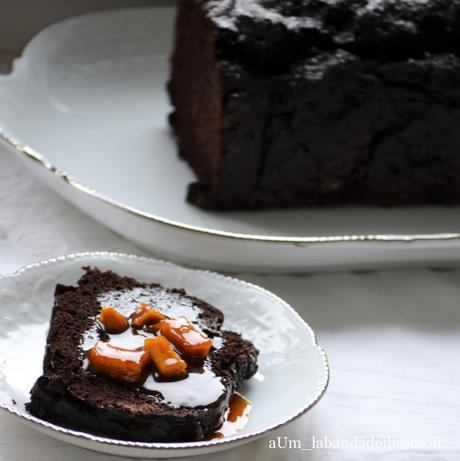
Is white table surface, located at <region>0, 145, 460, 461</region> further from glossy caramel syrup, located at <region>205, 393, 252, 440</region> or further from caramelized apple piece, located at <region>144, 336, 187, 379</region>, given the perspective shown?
caramelized apple piece, located at <region>144, 336, 187, 379</region>

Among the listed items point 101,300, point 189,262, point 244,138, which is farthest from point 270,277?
point 101,300

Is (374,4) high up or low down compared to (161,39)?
up

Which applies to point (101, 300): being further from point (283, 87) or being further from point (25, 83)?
point (25, 83)

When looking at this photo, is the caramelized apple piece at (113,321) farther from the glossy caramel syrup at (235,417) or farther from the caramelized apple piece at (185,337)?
the glossy caramel syrup at (235,417)

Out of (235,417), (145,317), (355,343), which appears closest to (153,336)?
(145,317)

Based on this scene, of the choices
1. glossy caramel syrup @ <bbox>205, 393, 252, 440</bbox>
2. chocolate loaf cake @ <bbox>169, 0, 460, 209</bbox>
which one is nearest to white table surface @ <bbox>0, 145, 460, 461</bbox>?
glossy caramel syrup @ <bbox>205, 393, 252, 440</bbox>

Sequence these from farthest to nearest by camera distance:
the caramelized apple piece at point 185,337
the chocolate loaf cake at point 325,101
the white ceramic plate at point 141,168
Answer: the chocolate loaf cake at point 325,101 → the white ceramic plate at point 141,168 → the caramelized apple piece at point 185,337

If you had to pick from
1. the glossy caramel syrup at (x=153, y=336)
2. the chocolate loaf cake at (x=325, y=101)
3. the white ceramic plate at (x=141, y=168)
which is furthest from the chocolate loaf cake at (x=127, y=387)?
the chocolate loaf cake at (x=325, y=101)
